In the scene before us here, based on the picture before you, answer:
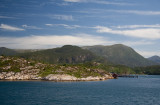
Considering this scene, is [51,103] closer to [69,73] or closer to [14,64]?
[69,73]

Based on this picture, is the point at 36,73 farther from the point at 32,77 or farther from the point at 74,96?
the point at 74,96

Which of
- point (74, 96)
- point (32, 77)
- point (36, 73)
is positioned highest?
point (36, 73)

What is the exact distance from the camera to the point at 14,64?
188500 mm

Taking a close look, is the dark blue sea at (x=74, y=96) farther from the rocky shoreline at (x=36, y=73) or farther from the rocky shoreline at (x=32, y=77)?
the rocky shoreline at (x=36, y=73)

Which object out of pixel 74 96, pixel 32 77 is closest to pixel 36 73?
pixel 32 77

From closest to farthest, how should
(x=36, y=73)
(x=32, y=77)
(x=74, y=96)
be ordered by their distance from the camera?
(x=74, y=96) < (x=32, y=77) < (x=36, y=73)

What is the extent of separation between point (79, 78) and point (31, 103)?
356 ft

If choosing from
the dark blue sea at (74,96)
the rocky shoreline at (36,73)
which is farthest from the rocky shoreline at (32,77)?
the dark blue sea at (74,96)

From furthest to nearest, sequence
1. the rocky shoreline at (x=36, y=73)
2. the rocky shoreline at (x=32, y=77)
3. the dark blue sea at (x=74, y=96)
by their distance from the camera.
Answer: the rocky shoreline at (x=36, y=73)
the rocky shoreline at (x=32, y=77)
the dark blue sea at (x=74, y=96)

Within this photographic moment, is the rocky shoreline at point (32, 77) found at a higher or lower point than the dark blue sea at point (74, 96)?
higher

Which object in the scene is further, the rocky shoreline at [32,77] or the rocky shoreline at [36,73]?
the rocky shoreline at [36,73]

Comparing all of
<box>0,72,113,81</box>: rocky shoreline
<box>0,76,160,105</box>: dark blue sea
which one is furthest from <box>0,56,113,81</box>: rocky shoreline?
<box>0,76,160,105</box>: dark blue sea

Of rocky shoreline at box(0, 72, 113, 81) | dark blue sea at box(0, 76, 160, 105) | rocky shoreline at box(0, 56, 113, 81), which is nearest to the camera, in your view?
dark blue sea at box(0, 76, 160, 105)

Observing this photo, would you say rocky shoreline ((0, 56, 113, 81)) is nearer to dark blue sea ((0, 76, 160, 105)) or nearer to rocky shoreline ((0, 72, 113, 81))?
rocky shoreline ((0, 72, 113, 81))
